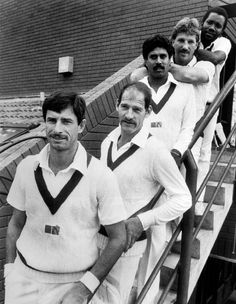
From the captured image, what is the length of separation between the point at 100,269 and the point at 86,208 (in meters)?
0.28

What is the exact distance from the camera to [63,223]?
5.32 feet

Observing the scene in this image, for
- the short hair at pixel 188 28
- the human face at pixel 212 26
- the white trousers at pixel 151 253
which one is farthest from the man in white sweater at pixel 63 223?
the human face at pixel 212 26

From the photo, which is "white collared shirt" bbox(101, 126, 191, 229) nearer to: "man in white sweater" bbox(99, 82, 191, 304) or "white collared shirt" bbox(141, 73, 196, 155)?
"man in white sweater" bbox(99, 82, 191, 304)

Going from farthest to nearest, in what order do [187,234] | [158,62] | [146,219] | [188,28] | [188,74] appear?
[188,28], [188,74], [158,62], [187,234], [146,219]

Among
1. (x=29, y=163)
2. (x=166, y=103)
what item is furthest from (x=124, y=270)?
(x=166, y=103)

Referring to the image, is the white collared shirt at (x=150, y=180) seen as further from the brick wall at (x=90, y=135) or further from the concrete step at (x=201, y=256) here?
the brick wall at (x=90, y=135)

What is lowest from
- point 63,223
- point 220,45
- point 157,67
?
point 63,223

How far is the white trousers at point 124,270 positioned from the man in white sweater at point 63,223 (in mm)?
312

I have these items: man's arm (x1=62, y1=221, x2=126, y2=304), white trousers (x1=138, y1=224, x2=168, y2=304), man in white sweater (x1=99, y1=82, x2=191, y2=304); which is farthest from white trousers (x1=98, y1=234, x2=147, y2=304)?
man's arm (x1=62, y1=221, x2=126, y2=304)

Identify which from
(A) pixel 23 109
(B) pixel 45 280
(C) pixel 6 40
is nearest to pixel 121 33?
(A) pixel 23 109

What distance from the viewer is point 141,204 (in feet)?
6.51

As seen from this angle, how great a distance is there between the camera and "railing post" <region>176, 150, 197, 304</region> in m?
2.15

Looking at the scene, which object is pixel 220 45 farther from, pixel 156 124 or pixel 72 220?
pixel 72 220

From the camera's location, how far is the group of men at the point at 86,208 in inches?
64.1
